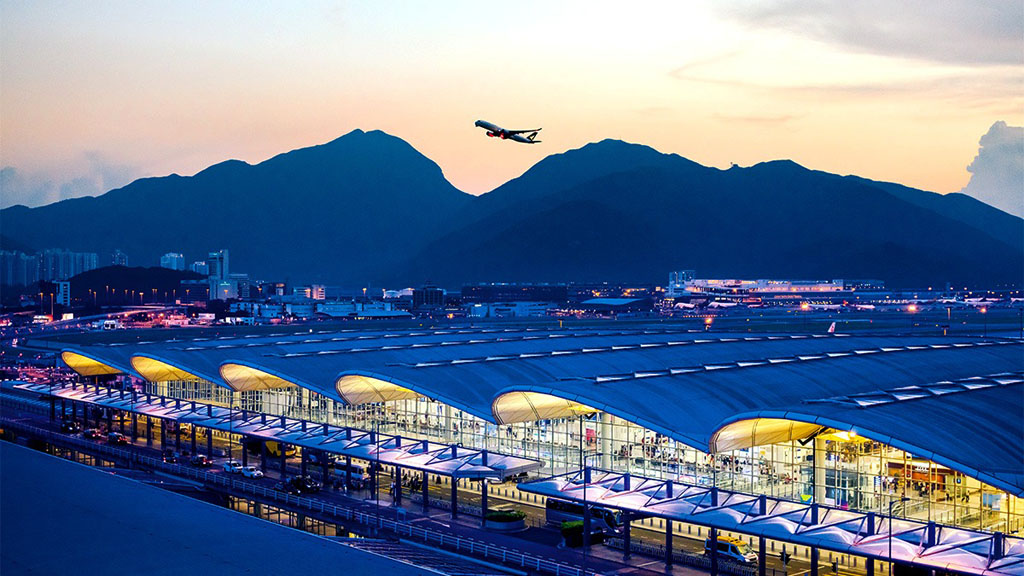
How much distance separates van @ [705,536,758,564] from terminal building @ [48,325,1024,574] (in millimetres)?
2524

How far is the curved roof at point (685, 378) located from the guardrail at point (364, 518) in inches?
262

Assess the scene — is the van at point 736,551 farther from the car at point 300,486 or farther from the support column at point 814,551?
the car at point 300,486

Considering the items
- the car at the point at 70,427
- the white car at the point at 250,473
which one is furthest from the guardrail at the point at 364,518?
the car at the point at 70,427

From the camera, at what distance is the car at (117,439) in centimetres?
5588

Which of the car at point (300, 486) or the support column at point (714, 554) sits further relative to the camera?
the car at point (300, 486)

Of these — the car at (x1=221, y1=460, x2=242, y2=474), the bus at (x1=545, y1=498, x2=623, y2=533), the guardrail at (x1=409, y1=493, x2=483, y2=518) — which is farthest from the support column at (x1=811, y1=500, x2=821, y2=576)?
the car at (x1=221, y1=460, x2=242, y2=474)

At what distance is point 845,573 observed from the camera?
30266 mm

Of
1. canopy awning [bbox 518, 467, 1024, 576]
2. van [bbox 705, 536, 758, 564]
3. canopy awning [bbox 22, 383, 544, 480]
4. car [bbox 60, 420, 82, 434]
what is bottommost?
car [bbox 60, 420, 82, 434]

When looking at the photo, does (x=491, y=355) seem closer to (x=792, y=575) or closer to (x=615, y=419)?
(x=615, y=419)

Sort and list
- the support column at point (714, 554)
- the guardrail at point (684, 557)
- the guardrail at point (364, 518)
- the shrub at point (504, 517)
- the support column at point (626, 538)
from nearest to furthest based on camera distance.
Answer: the support column at point (714, 554) < the guardrail at point (684, 557) < the guardrail at point (364, 518) < the support column at point (626, 538) < the shrub at point (504, 517)

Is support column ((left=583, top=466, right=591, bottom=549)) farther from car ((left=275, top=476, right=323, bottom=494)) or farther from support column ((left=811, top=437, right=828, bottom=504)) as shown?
car ((left=275, top=476, right=323, bottom=494))

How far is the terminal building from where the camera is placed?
30.4 meters

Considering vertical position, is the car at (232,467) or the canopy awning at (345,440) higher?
the canopy awning at (345,440)

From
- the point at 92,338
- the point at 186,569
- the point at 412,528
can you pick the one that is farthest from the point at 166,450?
the point at 92,338
